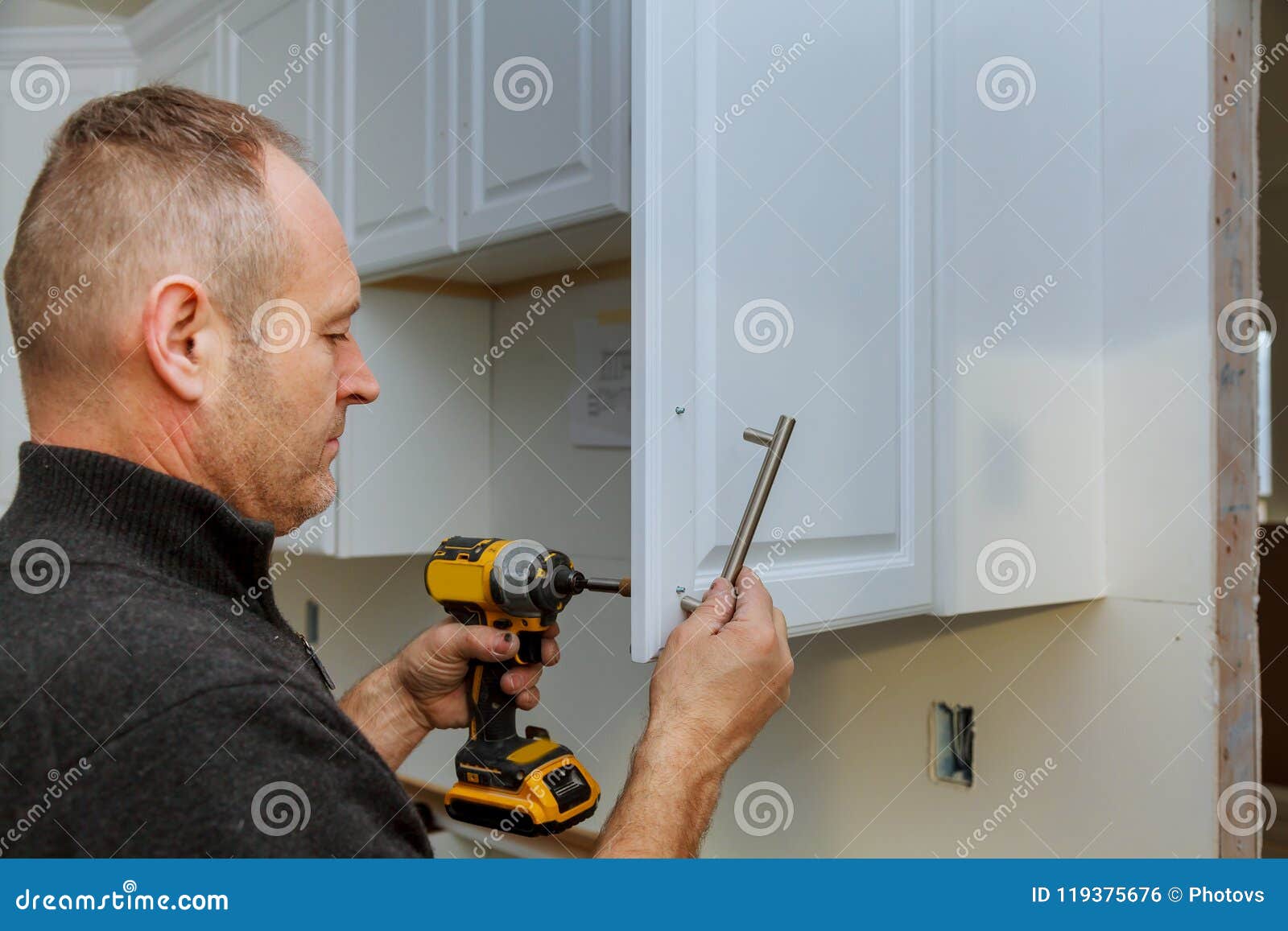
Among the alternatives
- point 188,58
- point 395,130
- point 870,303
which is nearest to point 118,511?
point 870,303

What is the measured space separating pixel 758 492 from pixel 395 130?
985 millimetres

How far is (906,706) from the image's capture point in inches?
58.4

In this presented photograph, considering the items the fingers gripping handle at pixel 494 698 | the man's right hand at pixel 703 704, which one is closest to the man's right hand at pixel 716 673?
the man's right hand at pixel 703 704

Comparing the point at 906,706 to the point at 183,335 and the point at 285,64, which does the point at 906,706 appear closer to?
the point at 183,335

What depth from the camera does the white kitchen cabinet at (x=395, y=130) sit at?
1.50m

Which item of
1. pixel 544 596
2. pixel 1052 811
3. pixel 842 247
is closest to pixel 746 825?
pixel 1052 811

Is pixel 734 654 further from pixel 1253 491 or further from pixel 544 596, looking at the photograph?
pixel 1253 491

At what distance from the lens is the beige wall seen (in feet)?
4.14

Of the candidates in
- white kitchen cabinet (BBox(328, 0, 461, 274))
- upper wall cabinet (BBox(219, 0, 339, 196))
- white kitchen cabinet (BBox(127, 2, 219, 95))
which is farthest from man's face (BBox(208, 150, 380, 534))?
white kitchen cabinet (BBox(127, 2, 219, 95))

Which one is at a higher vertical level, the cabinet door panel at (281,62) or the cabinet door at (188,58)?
the cabinet door at (188,58)

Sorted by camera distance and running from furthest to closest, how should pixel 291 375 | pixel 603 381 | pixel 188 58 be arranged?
pixel 188 58, pixel 603 381, pixel 291 375

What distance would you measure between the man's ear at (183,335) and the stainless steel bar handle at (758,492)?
446mm

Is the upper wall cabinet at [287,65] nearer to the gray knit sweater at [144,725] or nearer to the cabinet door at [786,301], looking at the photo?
the cabinet door at [786,301]

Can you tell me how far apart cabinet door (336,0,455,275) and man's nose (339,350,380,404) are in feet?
1.87
